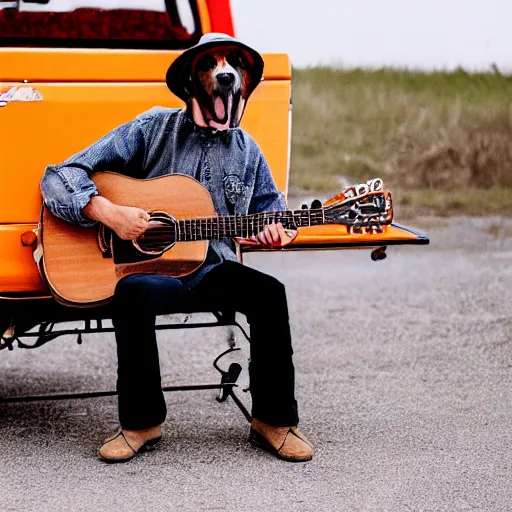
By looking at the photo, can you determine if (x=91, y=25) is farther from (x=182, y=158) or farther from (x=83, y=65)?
(x=182, y=158)

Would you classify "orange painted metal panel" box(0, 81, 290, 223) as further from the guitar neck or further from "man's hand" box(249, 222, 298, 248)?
"man's hand" box(249, 222, 298, 248)

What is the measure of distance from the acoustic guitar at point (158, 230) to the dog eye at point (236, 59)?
1.61ft

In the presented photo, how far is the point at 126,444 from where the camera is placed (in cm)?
403

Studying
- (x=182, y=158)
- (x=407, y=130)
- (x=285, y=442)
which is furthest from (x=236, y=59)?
(x=407, y=130)

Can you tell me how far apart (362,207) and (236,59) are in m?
0.77

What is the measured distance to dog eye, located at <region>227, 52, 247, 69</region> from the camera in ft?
13.8

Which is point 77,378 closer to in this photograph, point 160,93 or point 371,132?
point 160,93

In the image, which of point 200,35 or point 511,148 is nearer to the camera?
point 200,35

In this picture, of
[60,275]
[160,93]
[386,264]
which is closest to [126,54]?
[160,93]

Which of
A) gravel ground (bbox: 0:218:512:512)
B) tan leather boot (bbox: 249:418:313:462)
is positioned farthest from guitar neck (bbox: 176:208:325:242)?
gravel ground (bbox: 0:218:512:512)

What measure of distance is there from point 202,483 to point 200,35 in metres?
1.93

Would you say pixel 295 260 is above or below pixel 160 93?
below

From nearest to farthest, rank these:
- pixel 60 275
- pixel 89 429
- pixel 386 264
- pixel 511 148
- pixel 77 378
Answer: pixel 60 275
pixel 89 429
pixel 77 378
pixel 386 264
pixel 511 148

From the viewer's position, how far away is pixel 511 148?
13.1 m
